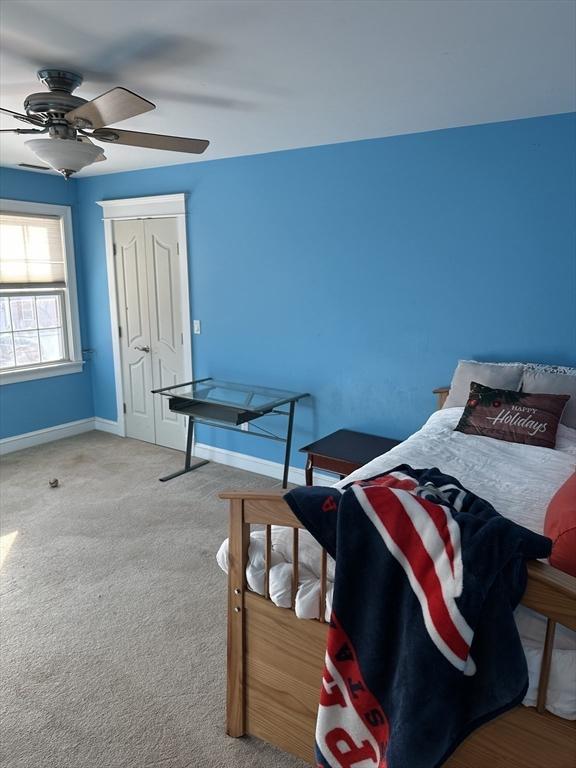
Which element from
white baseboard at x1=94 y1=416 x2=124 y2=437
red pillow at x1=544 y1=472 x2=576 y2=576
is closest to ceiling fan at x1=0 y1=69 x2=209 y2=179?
red pillow at x1=544 y1=472 x2=576 y2=576

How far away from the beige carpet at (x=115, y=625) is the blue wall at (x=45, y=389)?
77 centimetres

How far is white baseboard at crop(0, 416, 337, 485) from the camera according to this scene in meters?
4.16

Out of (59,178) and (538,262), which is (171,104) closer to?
(538,262)

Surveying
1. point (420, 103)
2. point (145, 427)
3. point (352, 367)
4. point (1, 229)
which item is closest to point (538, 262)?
point (420, 103)

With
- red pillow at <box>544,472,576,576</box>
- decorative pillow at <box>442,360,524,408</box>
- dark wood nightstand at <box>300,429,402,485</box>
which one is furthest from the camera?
dark wood nightstand at <box>300,429,402,485</box>

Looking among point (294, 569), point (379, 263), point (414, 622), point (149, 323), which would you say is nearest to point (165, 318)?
Result: point (149, 323)

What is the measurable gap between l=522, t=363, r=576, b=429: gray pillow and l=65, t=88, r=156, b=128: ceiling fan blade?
2202 millimetres

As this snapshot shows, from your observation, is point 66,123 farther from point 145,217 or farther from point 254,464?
point 254,464

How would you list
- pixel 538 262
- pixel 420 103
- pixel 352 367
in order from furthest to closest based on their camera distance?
pixel 352 367 < pixel 538 262 < pixel 420 103

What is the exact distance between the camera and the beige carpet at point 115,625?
1.89 m

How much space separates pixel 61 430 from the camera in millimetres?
5227

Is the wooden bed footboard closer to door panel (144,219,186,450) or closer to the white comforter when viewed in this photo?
the white comforter

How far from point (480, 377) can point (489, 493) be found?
1086 mm

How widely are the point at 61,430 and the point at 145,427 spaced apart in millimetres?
838
